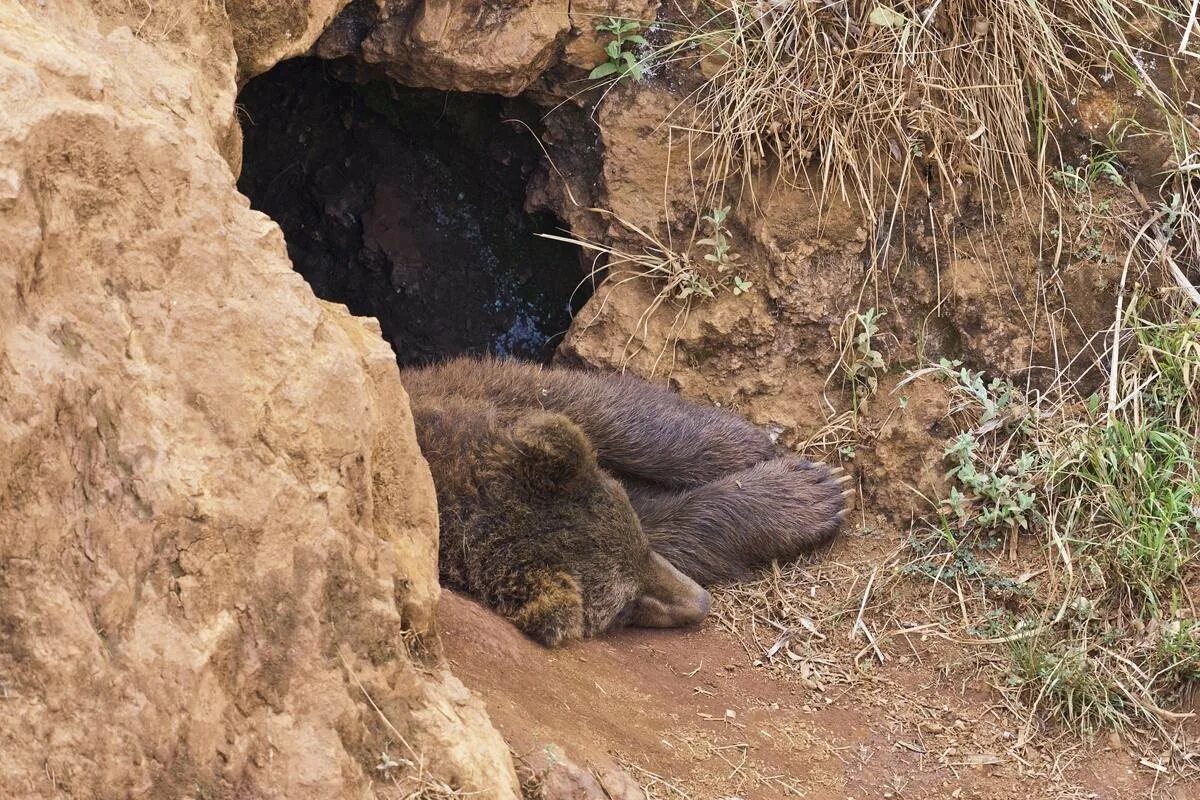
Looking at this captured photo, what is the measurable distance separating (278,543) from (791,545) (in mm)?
2710

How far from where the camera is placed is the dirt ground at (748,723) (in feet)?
11.3

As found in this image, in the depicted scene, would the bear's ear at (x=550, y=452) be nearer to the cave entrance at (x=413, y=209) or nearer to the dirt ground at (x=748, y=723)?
the dirt ground at (x=748, y=723)

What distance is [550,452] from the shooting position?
418 centimetres

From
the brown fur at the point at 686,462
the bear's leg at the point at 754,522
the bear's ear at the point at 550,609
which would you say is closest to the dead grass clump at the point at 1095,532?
the bear's leg at the point at 754,522

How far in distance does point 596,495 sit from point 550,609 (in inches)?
19.3

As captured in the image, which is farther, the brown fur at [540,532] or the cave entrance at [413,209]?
the cave entrance at [413,209]

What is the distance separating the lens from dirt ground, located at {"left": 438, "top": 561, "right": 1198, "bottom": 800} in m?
Answer: 3.44

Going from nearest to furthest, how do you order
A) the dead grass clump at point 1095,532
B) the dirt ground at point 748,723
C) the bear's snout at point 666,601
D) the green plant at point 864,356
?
1. the dirt ground at point 748,723
2. the dead grass clump at point 1095,532
3. the bear's snout at point 666,601
4. the green plant at point 864,356

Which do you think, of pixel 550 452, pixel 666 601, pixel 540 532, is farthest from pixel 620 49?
pixel 666 601

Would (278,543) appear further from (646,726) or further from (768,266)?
(768,266)

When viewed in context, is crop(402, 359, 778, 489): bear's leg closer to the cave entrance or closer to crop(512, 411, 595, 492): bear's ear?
crop(512, 411, 595, 492): bear's ear

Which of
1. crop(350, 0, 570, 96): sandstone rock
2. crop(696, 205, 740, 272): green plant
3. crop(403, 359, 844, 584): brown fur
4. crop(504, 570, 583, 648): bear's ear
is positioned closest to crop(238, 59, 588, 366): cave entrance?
crop(350, 0, 570, 96): sandstone rock

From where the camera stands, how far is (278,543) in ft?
8.61

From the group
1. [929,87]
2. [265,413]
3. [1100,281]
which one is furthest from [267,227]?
[1100,281]
